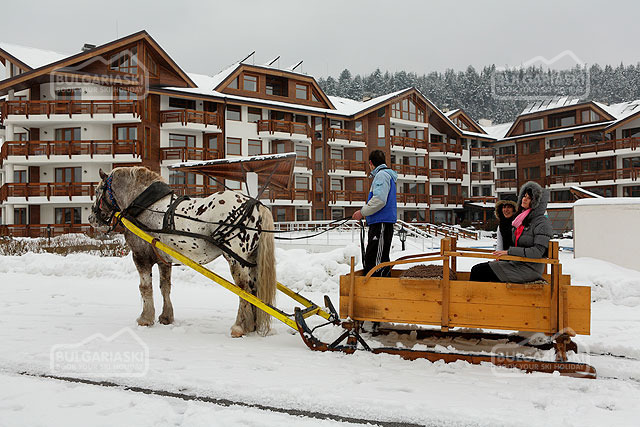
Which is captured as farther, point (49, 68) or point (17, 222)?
point (17, 222)

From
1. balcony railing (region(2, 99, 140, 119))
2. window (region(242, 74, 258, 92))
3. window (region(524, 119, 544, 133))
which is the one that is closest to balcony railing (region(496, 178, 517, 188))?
window (region(524, 119, 544, 133))

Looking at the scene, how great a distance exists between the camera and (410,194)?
43906mm

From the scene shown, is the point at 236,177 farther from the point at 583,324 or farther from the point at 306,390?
the point at 583,324

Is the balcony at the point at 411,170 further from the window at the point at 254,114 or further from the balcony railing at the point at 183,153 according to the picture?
the balcony railing at the point at 183,153

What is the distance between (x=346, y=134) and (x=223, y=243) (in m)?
35.7

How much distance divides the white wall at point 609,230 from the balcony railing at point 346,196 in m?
28.0

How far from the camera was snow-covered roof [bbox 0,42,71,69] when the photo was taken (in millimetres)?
32219

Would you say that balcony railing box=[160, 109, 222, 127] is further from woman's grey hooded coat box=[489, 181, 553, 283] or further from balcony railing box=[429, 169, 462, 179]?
woman's grey hooded coat box=[489, 181, 553, 283]

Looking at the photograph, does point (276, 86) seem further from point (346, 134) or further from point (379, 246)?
point (379, 246)

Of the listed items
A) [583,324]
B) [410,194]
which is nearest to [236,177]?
[583,324]

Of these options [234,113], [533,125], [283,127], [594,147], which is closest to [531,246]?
[283,127]

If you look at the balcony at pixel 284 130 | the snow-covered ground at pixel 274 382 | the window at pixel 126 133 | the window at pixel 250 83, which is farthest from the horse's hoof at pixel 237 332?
the window at pixel 250 83

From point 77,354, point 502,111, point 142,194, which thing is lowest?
point 77,354

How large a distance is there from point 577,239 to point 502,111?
86.6 metres
